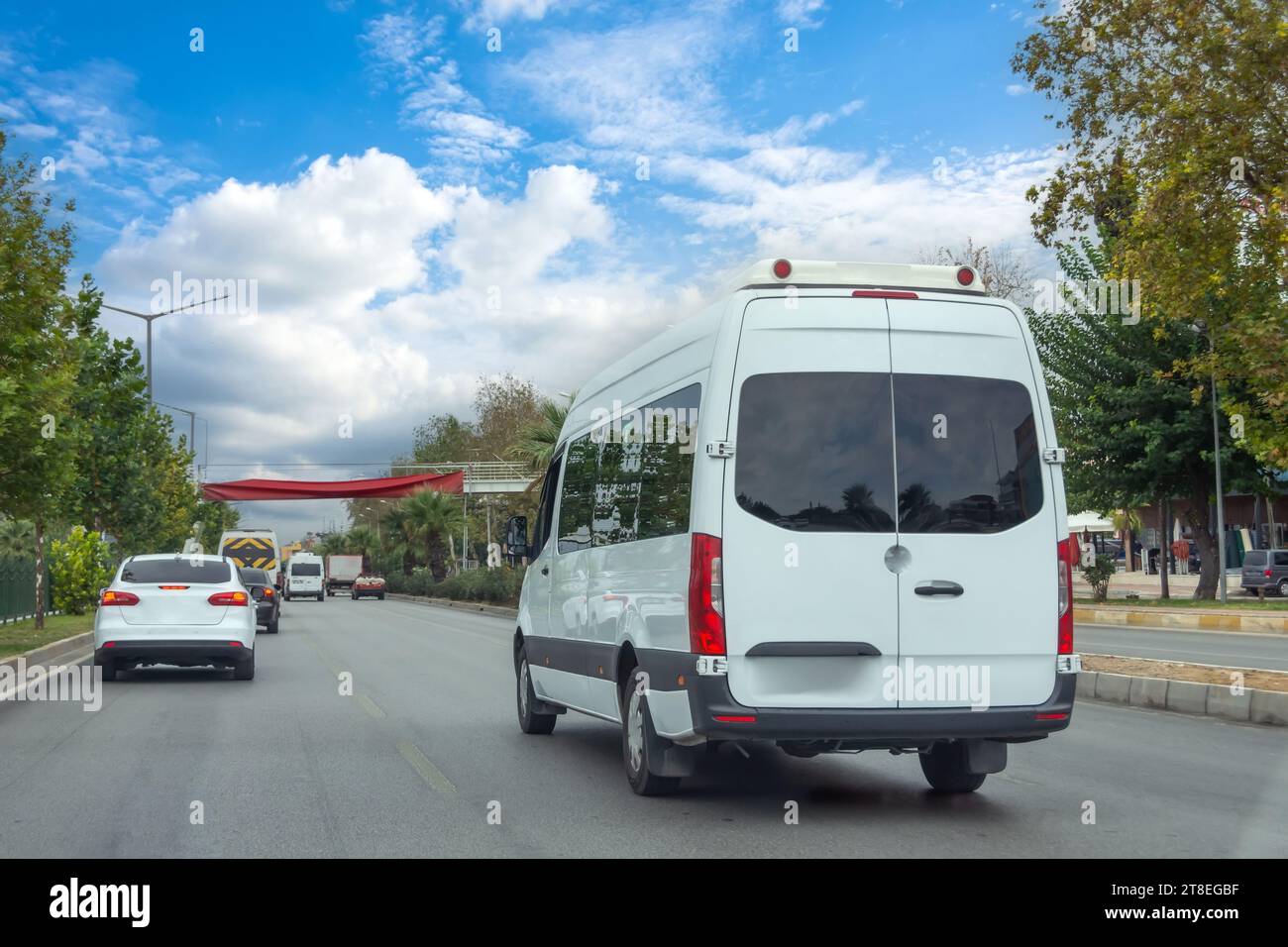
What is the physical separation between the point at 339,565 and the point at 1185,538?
5022 cm

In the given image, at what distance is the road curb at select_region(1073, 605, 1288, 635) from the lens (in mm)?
28000

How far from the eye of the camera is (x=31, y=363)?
18500 millimetres

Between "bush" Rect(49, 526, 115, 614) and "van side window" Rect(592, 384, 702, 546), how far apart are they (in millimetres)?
29966

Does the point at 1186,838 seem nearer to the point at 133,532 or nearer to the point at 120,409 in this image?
the point at 120,409

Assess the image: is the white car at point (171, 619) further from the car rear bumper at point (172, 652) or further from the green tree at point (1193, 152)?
the green tree at point (1193, 152)

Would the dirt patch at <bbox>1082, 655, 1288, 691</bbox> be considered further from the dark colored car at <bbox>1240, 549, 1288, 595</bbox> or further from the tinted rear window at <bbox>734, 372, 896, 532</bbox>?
the dark colored car at <bbox>1240, 549, 1288, 595</bbox>

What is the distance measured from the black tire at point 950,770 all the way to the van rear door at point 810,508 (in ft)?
4.51

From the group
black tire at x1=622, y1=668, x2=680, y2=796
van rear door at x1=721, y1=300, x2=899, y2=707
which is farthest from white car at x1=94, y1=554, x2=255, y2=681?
van rear door at x1=721, y1=300, x2=899, y2=707

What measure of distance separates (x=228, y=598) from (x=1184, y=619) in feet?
70.3

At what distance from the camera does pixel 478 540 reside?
9175 cm

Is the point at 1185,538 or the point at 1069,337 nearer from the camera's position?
the point at 1069,337

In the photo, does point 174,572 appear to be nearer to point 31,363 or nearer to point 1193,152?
point 31,363

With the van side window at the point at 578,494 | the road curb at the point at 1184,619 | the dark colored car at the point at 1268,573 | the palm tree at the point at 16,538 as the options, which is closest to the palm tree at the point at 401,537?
the palm tree at the point at 16,538

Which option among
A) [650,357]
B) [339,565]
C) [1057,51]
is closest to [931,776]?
[650,357]
